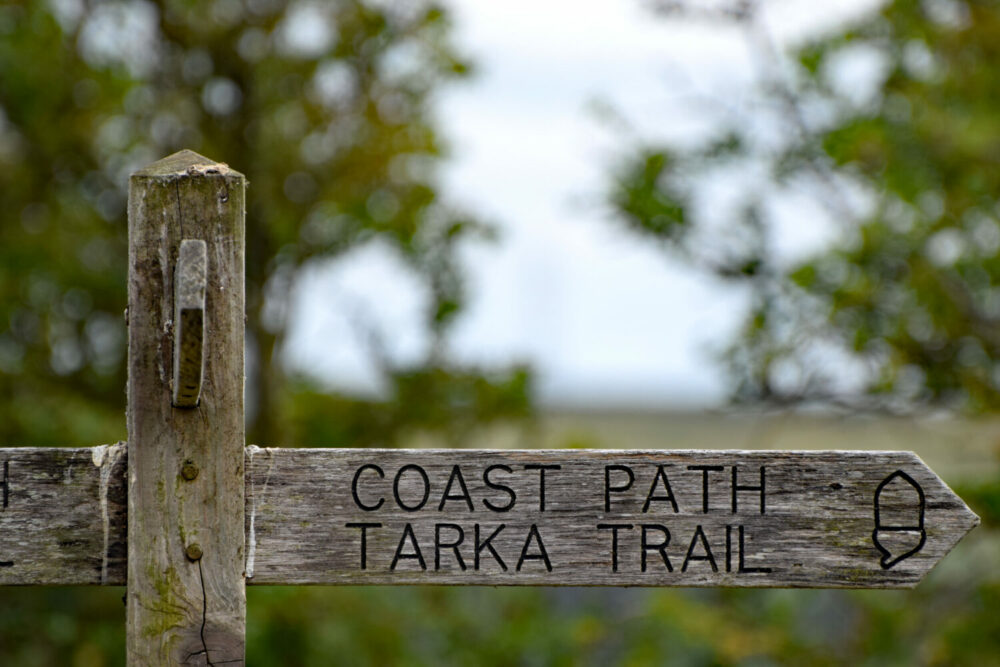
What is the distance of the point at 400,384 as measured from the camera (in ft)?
17.2

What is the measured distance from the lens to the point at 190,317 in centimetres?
133

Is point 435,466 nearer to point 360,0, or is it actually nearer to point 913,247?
point 913,247

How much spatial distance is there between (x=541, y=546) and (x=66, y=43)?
4.55 m

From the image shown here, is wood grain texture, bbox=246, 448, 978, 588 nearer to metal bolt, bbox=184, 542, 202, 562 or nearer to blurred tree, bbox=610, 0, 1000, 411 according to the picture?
metal bolt, bbox=184, 542, 202, 562

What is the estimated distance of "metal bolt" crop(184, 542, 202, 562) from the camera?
4.97 feet

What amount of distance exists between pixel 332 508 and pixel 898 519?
2.76 feet

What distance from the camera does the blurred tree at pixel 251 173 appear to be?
5035mm

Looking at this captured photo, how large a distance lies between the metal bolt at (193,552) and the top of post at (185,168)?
20.7 inches

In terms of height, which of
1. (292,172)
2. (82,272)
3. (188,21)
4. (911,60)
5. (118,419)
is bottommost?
(118,419)

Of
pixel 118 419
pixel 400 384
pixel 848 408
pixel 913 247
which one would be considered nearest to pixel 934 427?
pixel 848 408

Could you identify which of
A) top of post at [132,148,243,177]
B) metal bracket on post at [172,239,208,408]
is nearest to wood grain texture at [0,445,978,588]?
metal bracket on post at [172,239,208,408]

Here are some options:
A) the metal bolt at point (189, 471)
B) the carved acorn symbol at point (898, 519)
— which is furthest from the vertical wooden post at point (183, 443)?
the carved acorn symbol at point (898, 519)

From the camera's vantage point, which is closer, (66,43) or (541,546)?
(541,546)

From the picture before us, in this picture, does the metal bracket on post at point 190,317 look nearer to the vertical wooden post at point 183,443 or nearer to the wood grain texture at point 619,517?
the vertical wooden post at point 183,443
